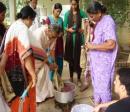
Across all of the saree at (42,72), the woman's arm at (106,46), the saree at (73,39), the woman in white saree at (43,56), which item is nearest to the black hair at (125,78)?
the woman's arm at (106,46)

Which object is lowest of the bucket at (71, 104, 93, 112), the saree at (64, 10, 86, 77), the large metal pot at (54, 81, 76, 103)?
the large metal pot at (54, 81, 76, 103)

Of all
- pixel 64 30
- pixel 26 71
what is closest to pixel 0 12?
pixel 26 71

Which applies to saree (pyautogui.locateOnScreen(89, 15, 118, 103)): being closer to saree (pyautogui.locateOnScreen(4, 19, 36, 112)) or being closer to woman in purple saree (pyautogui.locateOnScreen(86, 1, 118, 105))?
woman in purple saree (pyautogui.locateOnScreen(86, 1, 118, 105))

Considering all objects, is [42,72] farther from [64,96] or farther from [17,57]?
[17,57]

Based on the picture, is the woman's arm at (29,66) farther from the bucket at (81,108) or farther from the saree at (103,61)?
the saree at (103,61)

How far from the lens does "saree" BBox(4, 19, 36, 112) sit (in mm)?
2393

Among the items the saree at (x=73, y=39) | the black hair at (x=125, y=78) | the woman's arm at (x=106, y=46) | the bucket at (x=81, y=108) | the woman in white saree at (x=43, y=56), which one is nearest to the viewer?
the black hair at (x=125, y=78)

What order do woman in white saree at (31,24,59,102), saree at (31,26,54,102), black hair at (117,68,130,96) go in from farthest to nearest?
saree at (31,26,54,102), woman in white saree at (31,24,59,102), black hair at (117,68,130,96)

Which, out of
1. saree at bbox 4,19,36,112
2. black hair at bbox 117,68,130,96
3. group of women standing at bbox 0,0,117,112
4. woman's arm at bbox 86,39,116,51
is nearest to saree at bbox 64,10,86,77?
group of women standing at bbox 0,0,117,112

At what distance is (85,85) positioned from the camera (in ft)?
13.6

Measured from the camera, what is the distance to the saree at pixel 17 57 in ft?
7.85

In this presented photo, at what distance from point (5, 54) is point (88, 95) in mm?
1793

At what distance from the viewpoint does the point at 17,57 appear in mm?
2494

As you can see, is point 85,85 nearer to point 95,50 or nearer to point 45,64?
point 45,64
